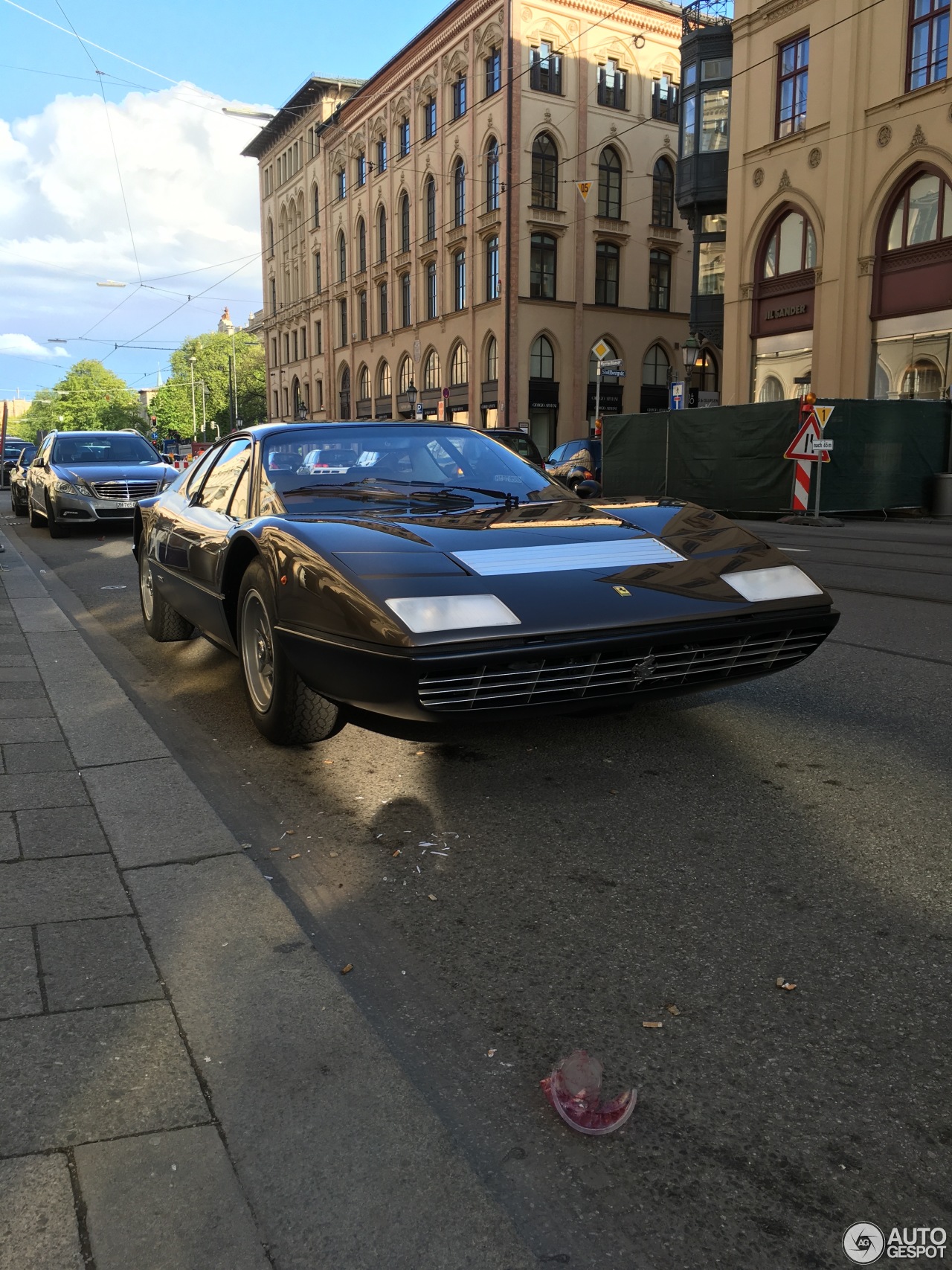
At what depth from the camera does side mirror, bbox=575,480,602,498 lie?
16.4 ft

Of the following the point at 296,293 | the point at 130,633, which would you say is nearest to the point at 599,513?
the point at 130,633

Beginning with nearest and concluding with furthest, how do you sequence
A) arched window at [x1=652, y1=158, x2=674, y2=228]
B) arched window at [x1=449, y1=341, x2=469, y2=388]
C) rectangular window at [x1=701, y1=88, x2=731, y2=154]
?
1. rectangular window at [x1=701, y1=88, x2=731, y2=154]
2. arched window at [x1=652, y1=158, x2=674, y2=228]
3. arched window at [x1=449, y1=341, x2=469, y2=388]

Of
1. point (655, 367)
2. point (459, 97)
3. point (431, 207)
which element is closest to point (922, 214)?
point (655, 367)

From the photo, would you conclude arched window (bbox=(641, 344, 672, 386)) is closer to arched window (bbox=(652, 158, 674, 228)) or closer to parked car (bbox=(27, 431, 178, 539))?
arched window (bbox=(652, 158, 674, 228))

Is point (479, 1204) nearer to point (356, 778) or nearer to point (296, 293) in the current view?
point (356, 778)

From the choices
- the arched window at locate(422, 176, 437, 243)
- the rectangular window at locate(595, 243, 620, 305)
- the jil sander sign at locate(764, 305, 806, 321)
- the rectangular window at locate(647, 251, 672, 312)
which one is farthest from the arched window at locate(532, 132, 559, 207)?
the jil sander sign at locate(764, 305, 806, 321)

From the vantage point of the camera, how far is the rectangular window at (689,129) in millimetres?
32938

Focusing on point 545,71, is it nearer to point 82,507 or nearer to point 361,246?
point 361,246

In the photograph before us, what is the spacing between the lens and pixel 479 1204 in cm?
170

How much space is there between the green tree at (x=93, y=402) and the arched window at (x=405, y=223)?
78433 mm

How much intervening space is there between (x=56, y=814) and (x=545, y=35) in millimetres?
44179

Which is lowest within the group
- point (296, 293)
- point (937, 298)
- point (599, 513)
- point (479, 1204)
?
point (479, 1204)

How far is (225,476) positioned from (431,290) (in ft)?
148

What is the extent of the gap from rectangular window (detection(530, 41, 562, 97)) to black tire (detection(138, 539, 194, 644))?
39.8 metres
